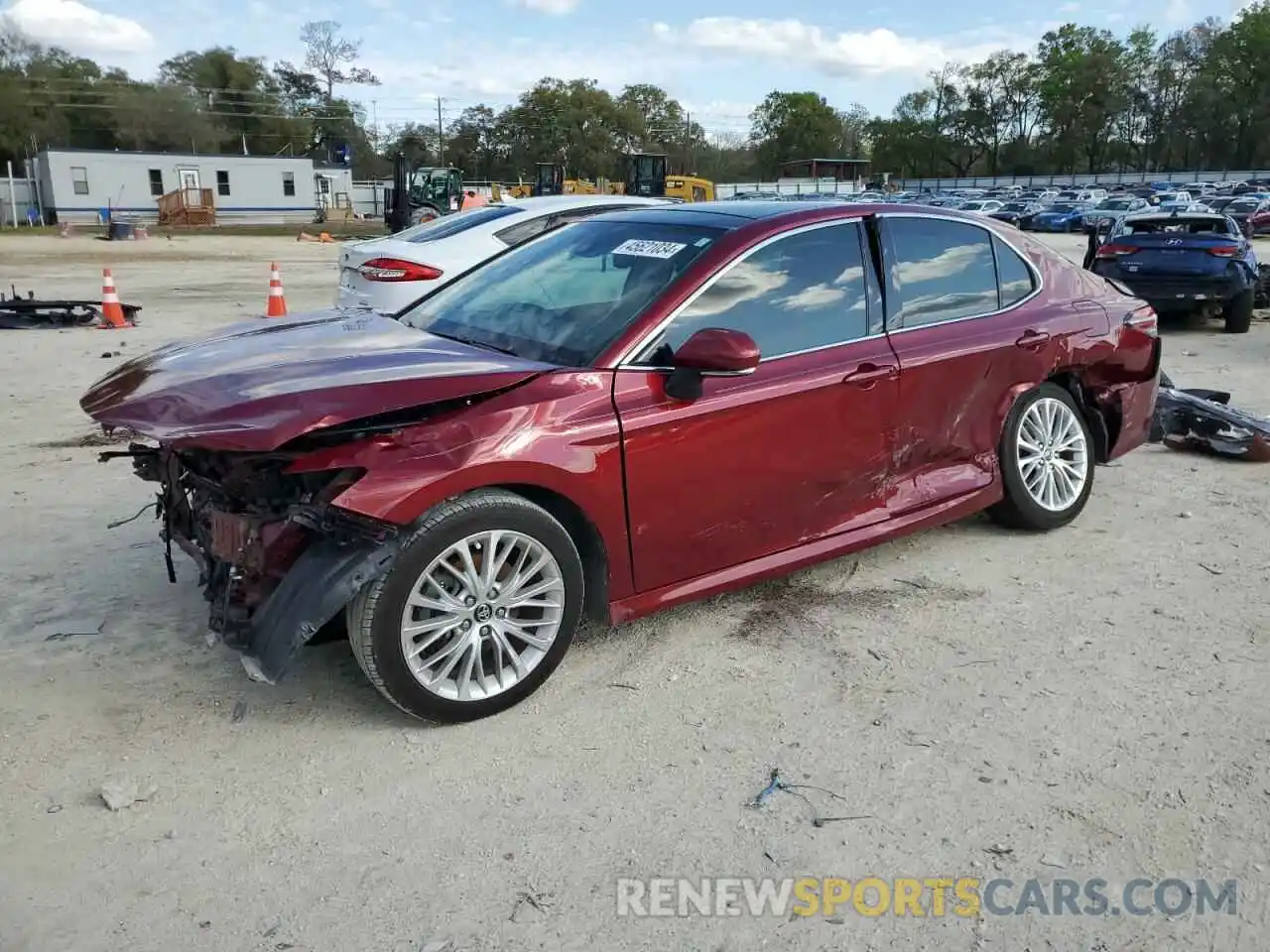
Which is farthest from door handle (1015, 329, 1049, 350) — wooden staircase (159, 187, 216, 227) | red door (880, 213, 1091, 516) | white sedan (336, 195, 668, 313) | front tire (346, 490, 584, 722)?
wooden staircase (159, 187, 216, 227)

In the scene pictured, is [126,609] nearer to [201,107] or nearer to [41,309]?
[41,309]

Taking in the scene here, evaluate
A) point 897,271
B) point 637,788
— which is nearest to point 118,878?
point 637,788

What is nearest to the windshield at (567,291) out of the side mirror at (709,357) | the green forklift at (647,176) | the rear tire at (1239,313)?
the side mirror at (709,357)

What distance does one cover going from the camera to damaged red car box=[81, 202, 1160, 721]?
318 centimetres

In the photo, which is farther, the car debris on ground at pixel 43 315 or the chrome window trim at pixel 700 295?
the car debris on ground at pixel 43 315

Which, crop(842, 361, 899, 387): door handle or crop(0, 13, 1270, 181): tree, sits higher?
crop(0, 13, 1270, 181): tree

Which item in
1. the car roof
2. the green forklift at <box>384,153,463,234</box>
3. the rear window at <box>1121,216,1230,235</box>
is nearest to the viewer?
the car roof

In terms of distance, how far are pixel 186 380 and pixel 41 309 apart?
1079cm

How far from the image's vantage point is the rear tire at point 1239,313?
1213 centimetres

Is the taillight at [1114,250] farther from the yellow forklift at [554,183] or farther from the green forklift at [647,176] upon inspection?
the green forklift at [647,176]

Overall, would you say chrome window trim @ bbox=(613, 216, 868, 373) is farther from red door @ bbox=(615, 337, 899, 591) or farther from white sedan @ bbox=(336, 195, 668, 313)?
white sedan @ bbox=(336, 195, 668, 313)

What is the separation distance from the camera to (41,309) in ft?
41.1

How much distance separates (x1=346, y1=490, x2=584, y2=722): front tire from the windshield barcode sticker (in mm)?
1247

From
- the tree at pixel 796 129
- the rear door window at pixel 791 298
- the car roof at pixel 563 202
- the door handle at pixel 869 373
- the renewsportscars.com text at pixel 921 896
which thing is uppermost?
the tree at pixel 796 129
